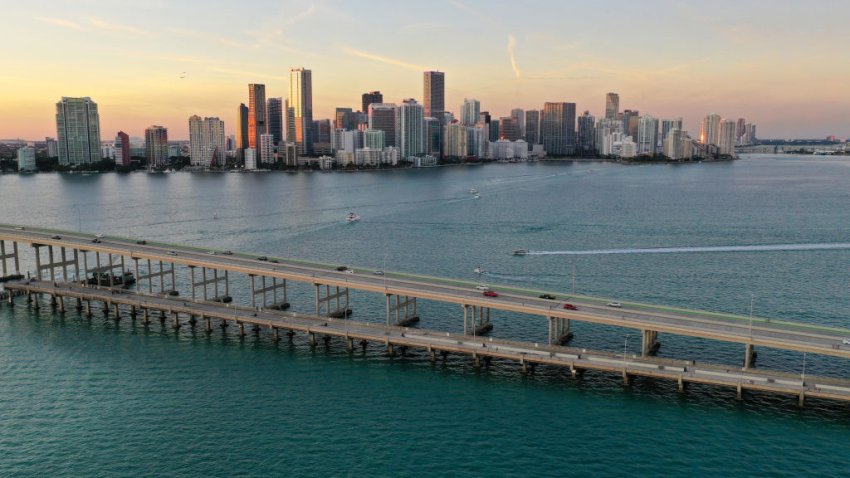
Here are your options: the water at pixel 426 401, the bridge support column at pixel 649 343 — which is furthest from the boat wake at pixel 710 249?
the bridge support column at pixel 649 343

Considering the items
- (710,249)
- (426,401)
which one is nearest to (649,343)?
(426,401)

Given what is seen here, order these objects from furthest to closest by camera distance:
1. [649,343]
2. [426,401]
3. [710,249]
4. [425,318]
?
[710,249], [425,318], [649,343], [426,401]

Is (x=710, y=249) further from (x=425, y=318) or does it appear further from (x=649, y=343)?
(x=425, y=318)

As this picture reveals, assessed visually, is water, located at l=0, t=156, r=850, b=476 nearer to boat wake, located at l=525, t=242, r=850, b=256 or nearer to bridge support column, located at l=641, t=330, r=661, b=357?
bridge support column, located at l=641, t=330, r=661, b=357

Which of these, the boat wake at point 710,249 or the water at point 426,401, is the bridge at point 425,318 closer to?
the water at point 426,401

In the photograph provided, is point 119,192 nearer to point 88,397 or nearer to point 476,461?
point 88,397

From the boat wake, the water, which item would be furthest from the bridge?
the boat wake
